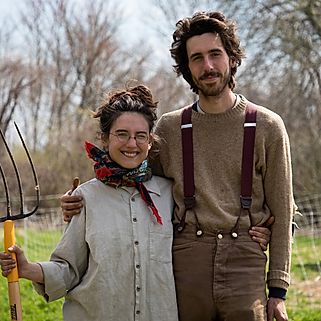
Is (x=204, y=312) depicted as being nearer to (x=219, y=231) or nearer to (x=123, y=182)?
(x=219, y=231)

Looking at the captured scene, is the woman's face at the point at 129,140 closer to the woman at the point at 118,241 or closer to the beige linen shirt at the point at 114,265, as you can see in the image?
the woman at the point at 118,241

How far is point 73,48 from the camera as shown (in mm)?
26031

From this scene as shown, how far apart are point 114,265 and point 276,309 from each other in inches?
26.4

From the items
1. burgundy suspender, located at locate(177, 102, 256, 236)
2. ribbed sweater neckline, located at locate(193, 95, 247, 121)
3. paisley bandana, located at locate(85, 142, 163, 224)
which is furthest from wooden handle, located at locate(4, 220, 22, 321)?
ribbed sweater neckline, located at locate(193, 95, 247, 121)

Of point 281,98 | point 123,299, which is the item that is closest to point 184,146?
point 123,299

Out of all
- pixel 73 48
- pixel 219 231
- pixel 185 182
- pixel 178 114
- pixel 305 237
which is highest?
pixel 73 48

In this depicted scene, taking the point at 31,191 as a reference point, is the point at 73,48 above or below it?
above

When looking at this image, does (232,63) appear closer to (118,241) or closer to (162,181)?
(162,181)

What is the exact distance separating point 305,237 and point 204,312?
34.9 feet

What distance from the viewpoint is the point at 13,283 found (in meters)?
2.80

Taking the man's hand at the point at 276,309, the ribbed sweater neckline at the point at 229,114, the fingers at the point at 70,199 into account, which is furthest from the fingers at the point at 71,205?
the man's hand at the point at 276,309

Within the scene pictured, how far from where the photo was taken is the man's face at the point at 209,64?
2.90 meters

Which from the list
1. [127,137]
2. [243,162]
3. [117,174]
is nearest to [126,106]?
[127,137]

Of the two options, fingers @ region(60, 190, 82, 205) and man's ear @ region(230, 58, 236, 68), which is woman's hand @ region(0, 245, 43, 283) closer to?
fingers @ region(60, 190, 82, 205)
